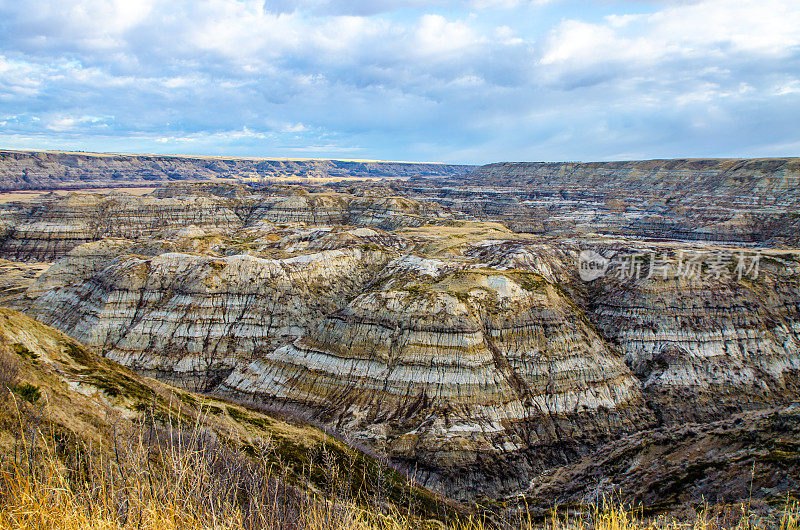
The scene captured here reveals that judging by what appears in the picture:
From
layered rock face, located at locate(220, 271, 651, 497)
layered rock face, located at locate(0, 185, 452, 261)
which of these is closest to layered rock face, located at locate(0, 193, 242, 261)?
layered rock face, located at locate(0, 185, 452, 261)

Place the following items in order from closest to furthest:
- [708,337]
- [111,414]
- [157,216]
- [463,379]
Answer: [111,414], [463,379], [708,337], [157,216]

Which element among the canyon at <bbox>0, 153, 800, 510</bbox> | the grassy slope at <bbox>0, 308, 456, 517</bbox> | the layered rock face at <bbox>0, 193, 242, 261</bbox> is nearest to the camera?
the grassy slope at <bbox>0, 308, 456, 517</bbox>

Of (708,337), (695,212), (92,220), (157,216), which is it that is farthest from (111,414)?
(695,212)

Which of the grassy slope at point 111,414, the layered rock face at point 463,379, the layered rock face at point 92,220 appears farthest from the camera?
the layered rock face at point 92,220

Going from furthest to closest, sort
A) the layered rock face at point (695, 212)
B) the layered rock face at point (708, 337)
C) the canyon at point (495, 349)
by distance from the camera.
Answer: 1. the layered rock face at point (695, 212)
2. the layered rock face at point (708, 337)
3. the canyon at point (495, 349)

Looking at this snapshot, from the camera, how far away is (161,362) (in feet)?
183

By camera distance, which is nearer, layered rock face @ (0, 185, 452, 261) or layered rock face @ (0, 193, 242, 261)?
layered rock face @ (0, 193, 242, 261)

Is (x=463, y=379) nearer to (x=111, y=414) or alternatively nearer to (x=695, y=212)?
(x=111, y=414)

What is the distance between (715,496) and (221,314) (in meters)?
54.2

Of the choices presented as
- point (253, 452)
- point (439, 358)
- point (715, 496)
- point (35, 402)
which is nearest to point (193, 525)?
point (35, 402)

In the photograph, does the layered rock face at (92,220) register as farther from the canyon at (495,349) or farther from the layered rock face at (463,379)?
the layered rock face at (463,379)

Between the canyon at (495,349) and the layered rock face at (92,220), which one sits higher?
the layered rock face at (92,220)

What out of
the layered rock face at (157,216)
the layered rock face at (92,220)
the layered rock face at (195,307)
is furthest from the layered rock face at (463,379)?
the layered rock face at (92,220)

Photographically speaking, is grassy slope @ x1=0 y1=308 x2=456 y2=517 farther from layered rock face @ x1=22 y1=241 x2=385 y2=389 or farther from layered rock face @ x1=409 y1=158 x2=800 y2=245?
layered rock face @ x1=409 y1=158 x2=800 y2=245
